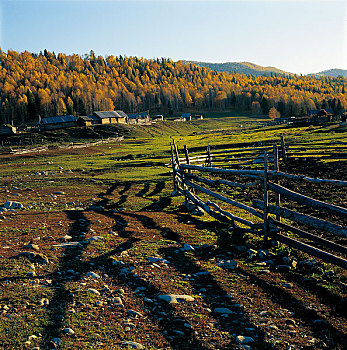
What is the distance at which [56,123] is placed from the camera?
102 metres

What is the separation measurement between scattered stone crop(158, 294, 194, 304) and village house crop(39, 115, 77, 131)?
103487 millimetres

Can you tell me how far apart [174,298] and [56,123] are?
105582 mm

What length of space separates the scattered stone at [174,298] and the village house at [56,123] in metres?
103

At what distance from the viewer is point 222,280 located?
6.58 metres

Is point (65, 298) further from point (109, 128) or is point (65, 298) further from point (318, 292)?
point (109, 128)

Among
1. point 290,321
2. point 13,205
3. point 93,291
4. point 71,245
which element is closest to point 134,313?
point 93,291

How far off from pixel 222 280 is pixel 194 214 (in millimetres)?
6235

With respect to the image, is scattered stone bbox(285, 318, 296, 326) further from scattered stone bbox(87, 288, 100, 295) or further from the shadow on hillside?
the shadow on hillside

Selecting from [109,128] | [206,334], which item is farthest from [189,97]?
[206,334]

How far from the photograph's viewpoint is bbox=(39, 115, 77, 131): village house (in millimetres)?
99694

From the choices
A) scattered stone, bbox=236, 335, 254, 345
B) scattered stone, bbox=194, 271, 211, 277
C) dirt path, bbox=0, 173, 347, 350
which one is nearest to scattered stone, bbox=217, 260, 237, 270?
dirt path, bbox=0, 173, 347, 350

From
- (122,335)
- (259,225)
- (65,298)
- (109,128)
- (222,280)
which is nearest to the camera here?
(122,335)

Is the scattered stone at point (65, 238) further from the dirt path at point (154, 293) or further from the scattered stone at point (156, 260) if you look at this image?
the scattered stone at point (156, 260)

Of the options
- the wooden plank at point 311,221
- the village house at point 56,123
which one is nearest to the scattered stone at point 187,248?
the wooden plank at point 311,221
